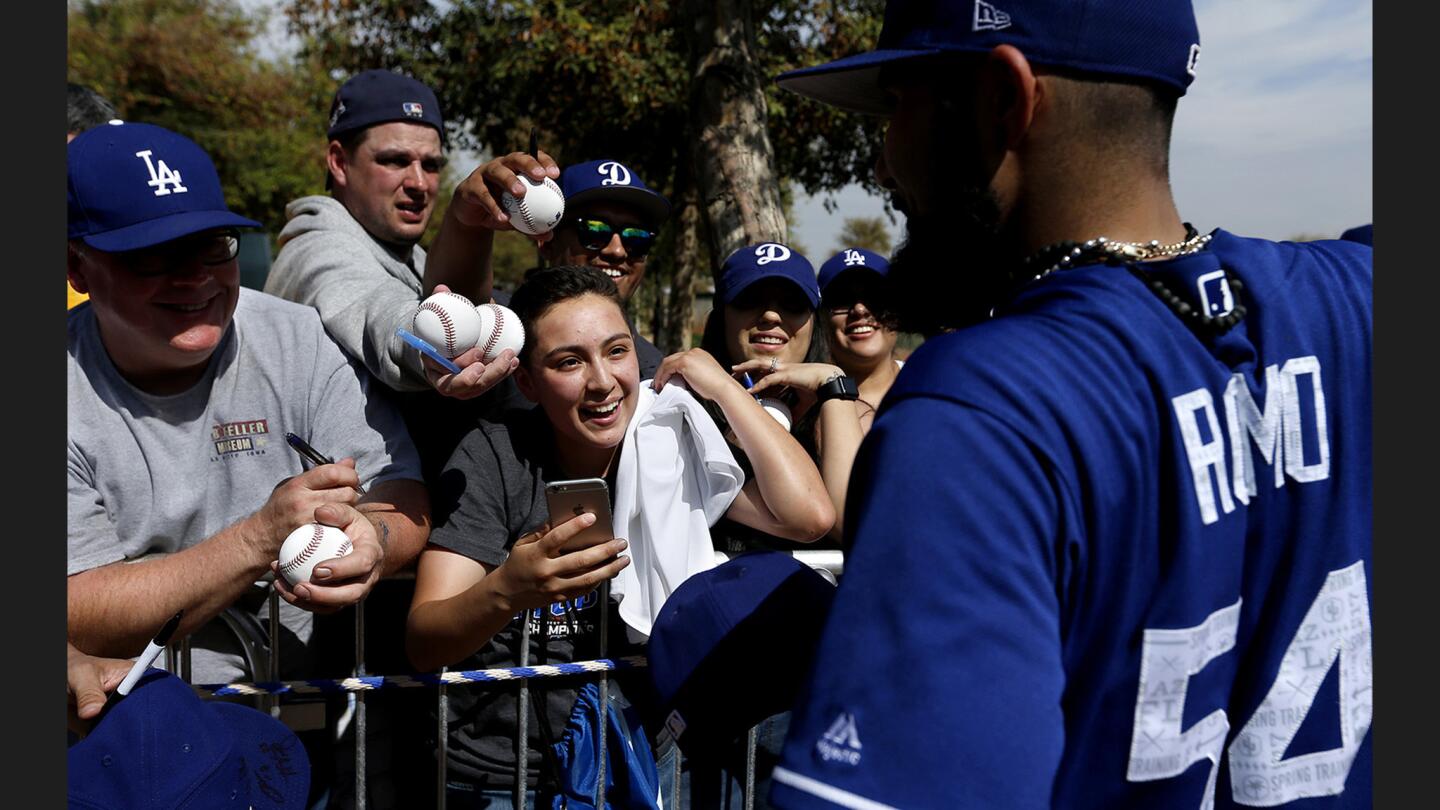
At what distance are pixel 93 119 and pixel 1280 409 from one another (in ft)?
13.8

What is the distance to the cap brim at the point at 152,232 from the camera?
8.52 ft

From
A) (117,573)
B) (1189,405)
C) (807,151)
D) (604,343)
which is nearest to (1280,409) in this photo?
(1189,405)

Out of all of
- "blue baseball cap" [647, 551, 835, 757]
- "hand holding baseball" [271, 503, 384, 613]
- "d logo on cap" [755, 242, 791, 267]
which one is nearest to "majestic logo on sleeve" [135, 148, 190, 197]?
"hand holding baseball" [271, 503, 384, 613]

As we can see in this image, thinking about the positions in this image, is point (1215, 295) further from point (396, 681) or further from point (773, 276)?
point (773, 276)

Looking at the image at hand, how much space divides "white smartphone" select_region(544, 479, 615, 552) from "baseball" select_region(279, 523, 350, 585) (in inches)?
19.4

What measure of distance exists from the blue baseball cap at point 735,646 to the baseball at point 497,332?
4.19 feet

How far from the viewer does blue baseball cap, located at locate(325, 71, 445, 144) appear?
12.7ft

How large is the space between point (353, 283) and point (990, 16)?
93.5 inches

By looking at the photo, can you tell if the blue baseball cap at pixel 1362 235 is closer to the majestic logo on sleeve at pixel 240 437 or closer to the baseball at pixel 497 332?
the baseball at pixel 497 332

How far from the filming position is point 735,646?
5.06ft

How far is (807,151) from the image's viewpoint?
15.6 meters

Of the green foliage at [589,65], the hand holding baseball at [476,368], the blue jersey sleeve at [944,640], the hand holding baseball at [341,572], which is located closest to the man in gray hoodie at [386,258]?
the hand holding baseball at [476,368]

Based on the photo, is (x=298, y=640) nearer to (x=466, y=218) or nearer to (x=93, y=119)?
(x=466, y=218)

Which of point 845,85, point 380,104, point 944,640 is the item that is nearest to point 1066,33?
point 845,85
